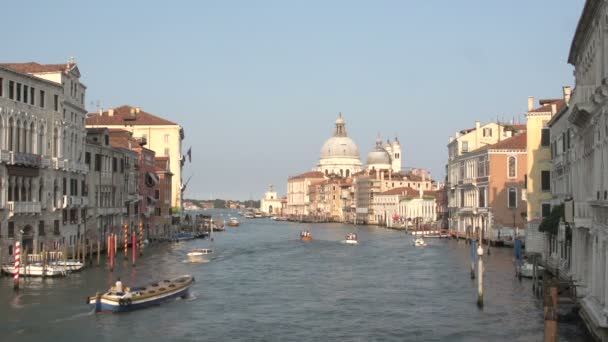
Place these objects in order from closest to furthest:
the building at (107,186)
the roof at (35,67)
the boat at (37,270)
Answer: the boat at (37,270), the roof at (35,67), the building at (107,186)

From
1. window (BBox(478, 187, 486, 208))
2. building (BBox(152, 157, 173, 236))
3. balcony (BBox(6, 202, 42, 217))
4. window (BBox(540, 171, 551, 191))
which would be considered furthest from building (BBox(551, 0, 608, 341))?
building (BBox(152, 157, 173, 236))

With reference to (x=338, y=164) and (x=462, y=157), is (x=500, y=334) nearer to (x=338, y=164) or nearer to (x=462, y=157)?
(x=462, y=157)

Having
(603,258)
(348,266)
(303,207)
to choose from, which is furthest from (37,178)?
(303,207)

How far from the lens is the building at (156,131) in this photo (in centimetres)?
7238

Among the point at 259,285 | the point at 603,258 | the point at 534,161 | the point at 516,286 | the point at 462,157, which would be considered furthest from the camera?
the point at 462,157

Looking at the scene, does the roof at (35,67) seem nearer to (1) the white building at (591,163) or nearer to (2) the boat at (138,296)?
(2) the boat at (138,296)

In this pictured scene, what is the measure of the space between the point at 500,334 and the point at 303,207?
6167 inches

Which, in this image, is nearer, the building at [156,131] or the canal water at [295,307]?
the canal water at [295,307]

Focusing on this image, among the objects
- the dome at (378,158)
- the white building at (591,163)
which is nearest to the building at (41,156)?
the white building at (591,163)

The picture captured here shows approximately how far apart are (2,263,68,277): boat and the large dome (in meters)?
148

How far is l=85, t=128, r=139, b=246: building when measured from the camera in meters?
45.5

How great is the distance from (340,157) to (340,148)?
1.87 meters

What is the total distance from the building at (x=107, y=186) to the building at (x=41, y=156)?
1.51 meters

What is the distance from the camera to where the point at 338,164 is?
18150 cm
